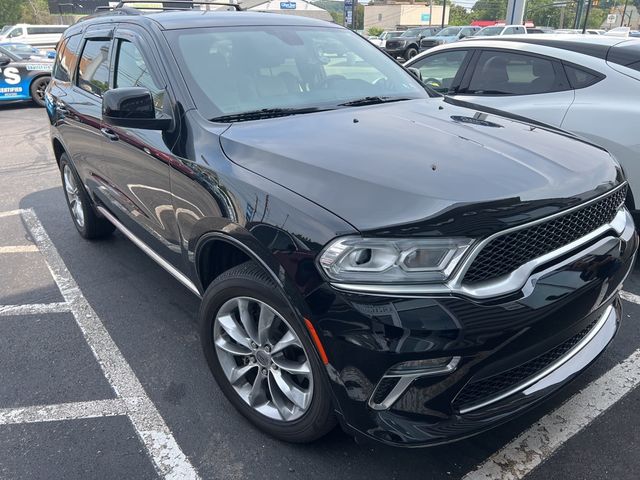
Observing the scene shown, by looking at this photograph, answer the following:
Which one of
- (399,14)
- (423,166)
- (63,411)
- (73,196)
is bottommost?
(399,14)

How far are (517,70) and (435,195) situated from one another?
10.8ft

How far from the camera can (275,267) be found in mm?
2027

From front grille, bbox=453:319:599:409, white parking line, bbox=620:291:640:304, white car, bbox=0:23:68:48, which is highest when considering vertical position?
front grille, bbox=453:319:599:409

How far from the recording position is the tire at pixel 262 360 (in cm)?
207

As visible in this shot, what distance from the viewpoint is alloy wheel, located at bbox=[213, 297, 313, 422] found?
2.24 metres

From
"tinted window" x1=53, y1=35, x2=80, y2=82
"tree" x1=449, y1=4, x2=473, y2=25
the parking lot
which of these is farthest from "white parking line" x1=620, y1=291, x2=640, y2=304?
"tree" x1=449, y1=4, x2=473, y2=25

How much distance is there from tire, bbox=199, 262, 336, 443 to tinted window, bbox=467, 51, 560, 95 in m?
3.34

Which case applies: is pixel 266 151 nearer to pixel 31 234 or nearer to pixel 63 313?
pixel 63 313

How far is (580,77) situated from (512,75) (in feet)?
2.00

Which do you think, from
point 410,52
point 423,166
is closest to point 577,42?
point 423,166

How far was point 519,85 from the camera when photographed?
4.59 meters

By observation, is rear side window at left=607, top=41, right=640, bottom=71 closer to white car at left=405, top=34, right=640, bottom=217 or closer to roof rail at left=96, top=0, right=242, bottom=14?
white car at left=405, top=34, right=640, bottom=217

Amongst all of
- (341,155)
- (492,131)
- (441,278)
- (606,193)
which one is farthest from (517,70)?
(441,278)

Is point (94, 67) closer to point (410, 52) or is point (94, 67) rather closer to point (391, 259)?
point (391, 259)
